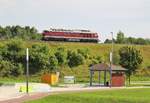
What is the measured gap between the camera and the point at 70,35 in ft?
399

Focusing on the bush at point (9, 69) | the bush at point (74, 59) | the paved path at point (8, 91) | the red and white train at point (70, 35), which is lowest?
the paved path at point (8, 91)

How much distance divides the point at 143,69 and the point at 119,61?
13.1 m

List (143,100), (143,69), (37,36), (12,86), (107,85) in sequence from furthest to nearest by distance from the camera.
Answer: (37,36)
(143,69)
(107,85)
(12,86)
(143,100)

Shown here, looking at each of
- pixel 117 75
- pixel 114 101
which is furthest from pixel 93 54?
pixel 114 101

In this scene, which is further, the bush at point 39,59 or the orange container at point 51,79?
the bush at point 39,59

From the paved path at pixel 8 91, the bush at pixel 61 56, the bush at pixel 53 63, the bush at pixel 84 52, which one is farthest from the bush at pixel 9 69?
the paved path at pixel 8 91

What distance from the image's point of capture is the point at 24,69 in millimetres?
91750

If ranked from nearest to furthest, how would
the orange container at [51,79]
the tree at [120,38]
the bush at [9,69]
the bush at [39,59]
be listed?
Answer: the orange container at [51,79] < the bush at [9,69] < the bush at [39,59] < the tree at [120,38]

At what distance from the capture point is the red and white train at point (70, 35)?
11856 centimetres

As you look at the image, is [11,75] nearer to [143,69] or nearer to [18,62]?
[18,62]

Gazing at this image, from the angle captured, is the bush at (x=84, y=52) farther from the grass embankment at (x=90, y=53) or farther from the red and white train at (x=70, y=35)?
the red and white train at (x=70, y=35)

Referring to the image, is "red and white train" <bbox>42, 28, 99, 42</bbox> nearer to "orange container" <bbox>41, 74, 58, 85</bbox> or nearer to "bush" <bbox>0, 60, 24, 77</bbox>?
"bush" <bbox>0, 60, 24, 77</bbox>

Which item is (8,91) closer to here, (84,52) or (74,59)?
(74,59)

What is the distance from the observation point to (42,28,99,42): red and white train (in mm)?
118562
